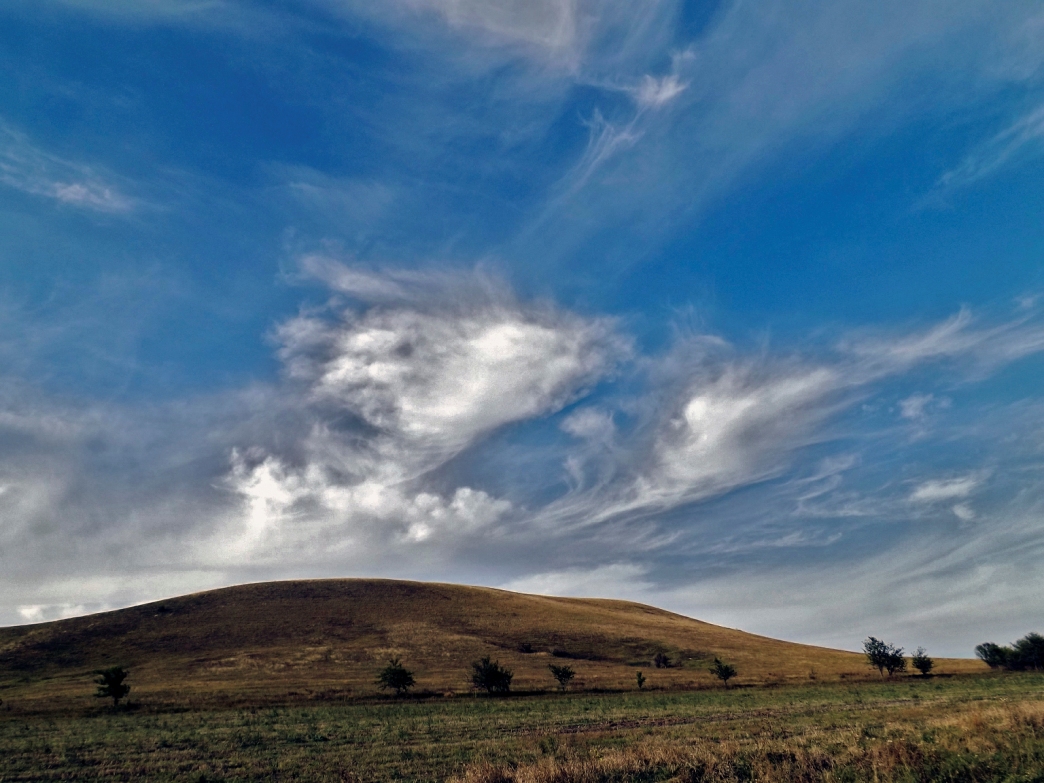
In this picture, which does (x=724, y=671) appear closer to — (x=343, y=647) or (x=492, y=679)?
(x=492, y=679)

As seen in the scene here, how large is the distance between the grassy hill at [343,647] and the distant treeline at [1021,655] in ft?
13.2

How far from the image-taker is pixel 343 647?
313 ft

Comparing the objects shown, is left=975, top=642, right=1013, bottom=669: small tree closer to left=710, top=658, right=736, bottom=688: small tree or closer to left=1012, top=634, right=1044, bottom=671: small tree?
left=1012, top=634, right=1044, bottom=671: small tree

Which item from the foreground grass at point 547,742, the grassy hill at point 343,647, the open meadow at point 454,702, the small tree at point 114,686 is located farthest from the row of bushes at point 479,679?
the small tree at point 114,686

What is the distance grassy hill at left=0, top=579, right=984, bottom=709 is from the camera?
71000 mm

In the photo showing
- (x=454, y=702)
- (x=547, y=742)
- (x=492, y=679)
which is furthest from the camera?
(x=492, y=679)

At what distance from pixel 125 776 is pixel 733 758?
844 inches

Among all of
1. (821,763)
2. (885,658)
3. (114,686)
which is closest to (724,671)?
(885,658)

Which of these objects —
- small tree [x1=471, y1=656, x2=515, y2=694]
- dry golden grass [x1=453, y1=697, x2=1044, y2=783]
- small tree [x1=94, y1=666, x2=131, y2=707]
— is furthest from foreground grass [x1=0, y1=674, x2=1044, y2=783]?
small tree [x1=471, y1=656, x2=515, y2=694]

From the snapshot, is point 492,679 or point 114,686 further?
point 492,679

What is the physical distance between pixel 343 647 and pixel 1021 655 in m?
105

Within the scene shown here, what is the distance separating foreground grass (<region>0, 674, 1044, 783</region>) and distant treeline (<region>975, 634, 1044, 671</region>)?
52.1 m

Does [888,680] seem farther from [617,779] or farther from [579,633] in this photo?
[617,779]

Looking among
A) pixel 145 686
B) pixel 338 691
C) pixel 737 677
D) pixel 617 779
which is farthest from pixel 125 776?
pixel 737 677
